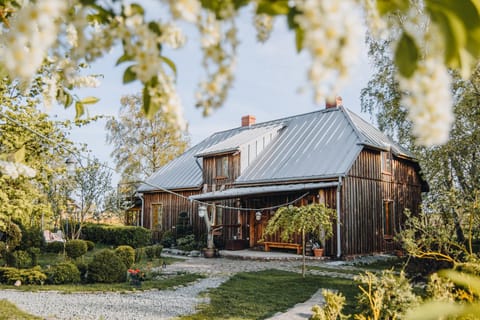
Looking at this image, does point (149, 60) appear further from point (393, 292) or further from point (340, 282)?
point (340, 282)

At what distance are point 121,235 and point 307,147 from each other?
9.07 metres

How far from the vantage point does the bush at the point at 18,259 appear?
10.9m

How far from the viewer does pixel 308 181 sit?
50.7 ft

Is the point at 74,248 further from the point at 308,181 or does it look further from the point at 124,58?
the point at 124,58

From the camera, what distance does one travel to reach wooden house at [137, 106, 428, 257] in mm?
14961

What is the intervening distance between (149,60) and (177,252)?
17216 millimetres

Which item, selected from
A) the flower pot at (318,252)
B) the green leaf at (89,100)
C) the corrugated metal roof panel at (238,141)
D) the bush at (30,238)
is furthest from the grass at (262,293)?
the corrugated metal roof panel at (238,141)

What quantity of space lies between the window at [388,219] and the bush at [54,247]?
1203 cm

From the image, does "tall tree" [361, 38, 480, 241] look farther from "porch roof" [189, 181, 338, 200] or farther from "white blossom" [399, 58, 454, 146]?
"white blossom" [399, 58, 454, 146]

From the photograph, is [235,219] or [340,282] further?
[235,219]

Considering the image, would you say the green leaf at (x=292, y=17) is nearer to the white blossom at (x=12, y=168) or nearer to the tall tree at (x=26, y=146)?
the white blossom at (x=12, y=168)

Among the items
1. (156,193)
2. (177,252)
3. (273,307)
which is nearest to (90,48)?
(273,307)

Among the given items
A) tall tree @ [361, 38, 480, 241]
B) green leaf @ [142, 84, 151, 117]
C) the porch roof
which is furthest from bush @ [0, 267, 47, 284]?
tall tree @ [361, 38, 480, 241]

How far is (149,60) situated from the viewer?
0.88 m
